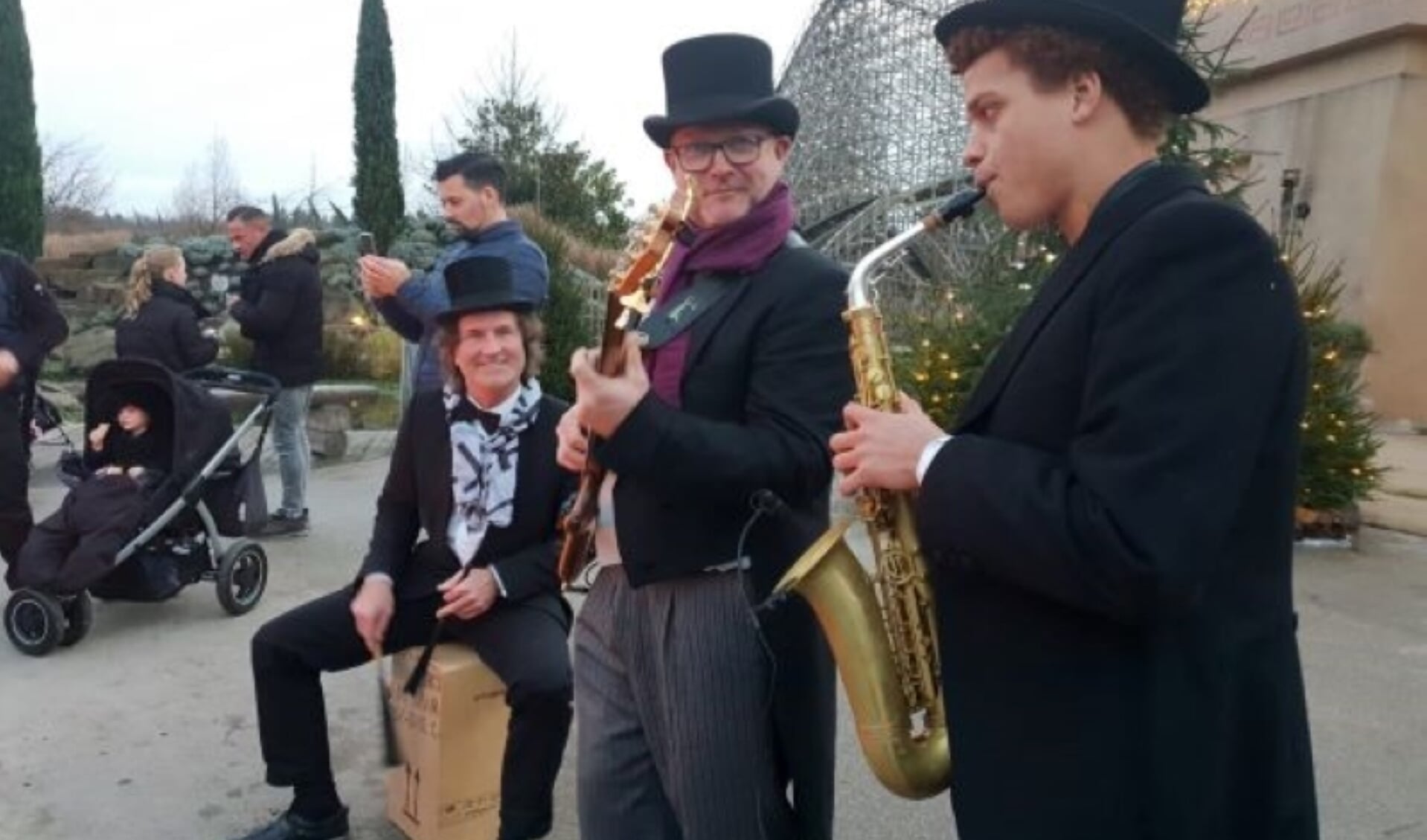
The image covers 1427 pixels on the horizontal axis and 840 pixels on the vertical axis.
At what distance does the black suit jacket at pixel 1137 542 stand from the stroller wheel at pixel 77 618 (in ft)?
14.9

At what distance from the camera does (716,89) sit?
2193mm

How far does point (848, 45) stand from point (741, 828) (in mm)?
26124

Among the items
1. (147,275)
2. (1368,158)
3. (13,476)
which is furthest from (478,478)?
(1368,158)

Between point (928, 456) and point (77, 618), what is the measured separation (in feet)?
15.2

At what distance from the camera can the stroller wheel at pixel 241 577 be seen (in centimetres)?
524

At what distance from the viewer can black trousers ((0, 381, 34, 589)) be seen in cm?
519

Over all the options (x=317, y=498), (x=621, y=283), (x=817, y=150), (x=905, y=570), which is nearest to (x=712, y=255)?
(x=621, y=283)

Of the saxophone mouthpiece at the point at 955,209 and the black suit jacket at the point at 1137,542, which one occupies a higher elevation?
the saxophone mouthpiece at the point at 955,209

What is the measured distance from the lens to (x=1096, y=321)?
1.34 meters

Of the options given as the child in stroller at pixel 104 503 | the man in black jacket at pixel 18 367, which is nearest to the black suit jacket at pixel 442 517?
the child in stroller at pixel 104 503

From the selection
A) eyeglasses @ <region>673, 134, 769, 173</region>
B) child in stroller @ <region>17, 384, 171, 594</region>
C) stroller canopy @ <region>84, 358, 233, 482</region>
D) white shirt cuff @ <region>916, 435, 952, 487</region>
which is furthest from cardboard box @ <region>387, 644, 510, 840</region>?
stroller canopy @ <region>84, 358, 233, 482</region>

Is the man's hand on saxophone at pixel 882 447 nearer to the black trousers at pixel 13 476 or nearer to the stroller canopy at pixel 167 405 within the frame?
the stroller canopy at pixel 167 405

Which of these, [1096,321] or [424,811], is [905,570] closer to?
[1096,321]

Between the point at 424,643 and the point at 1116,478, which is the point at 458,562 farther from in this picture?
the point at 1116,478
